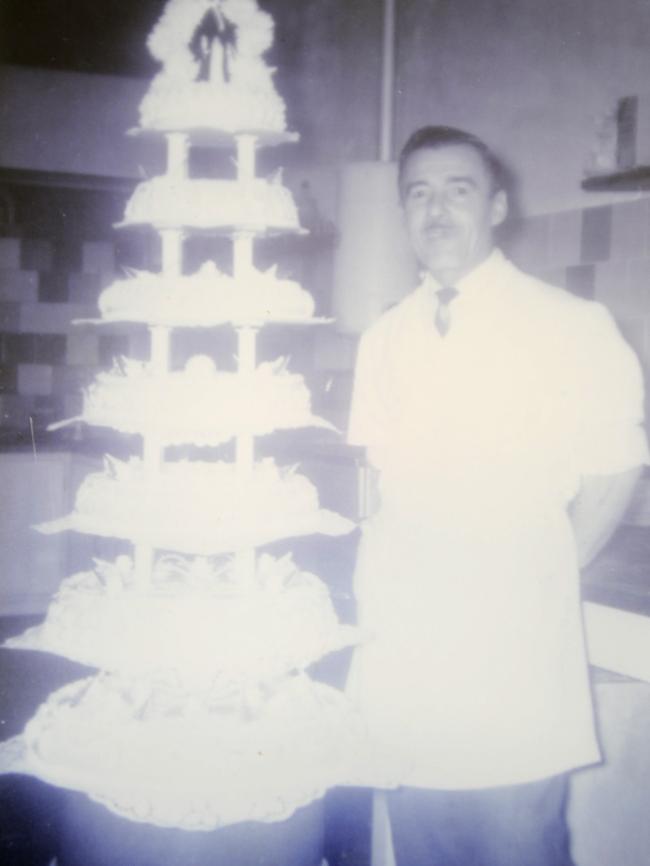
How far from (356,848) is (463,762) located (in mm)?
455

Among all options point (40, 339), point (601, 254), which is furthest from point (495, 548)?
point (40, 339)

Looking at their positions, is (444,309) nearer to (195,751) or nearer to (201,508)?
(201,508)

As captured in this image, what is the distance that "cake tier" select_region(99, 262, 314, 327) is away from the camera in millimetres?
1319

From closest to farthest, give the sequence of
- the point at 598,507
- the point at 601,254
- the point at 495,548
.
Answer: the point at 495,548
the point at 598,507
the point at 601,254

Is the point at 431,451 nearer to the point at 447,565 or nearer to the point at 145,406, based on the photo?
the point at 447,565

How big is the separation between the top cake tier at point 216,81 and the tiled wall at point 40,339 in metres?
2.33

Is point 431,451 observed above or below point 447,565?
above

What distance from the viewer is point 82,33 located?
3.40m

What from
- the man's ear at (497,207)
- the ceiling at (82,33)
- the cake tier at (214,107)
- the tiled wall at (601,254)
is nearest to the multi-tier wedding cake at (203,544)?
the cake tier at (214,107)

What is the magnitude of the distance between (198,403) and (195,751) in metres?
0.47

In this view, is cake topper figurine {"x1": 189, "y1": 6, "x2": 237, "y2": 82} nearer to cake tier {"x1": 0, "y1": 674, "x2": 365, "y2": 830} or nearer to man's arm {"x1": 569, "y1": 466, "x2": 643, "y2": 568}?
man's arm {"x1": 569, "y1": 466, "x2": 643, "y2": 568}

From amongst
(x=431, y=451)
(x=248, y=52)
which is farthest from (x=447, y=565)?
(x=248, y=52)

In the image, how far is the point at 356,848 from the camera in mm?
1613

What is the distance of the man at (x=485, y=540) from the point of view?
126 centimetres
